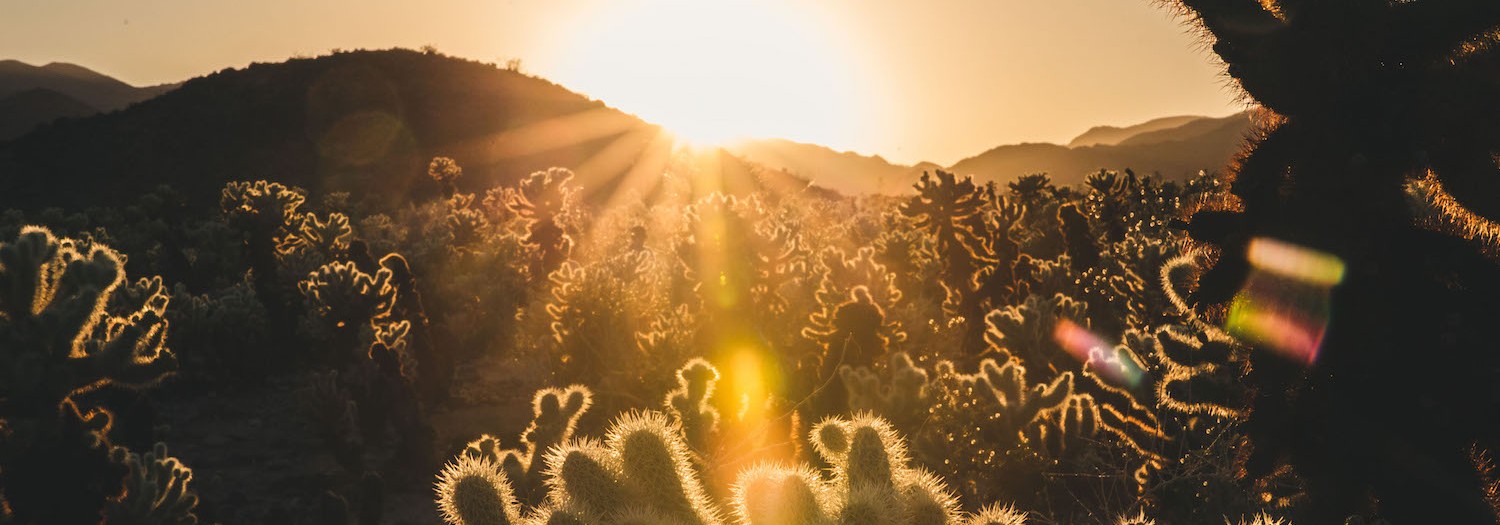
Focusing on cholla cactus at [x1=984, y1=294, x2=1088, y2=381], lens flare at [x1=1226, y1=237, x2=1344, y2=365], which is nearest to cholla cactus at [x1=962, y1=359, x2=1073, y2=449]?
cholla cactus at [x1=984, y1=294, x2=1088, y2=381]

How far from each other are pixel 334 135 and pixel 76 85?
62206 millimetres

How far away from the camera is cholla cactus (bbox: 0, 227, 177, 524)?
14.6ft

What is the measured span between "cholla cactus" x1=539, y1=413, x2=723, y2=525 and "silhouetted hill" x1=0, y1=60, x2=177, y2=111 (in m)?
99.2

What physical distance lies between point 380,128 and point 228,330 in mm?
43136

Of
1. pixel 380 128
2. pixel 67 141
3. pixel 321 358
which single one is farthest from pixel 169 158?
pixel 321 358

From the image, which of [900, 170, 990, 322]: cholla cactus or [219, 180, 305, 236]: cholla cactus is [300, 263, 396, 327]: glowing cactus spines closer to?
[900, 170, 990, 322]: cholla cactus

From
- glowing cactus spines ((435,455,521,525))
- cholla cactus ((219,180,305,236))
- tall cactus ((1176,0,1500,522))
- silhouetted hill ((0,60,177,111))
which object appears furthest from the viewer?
silhouetted hill ((0,60,177,111))

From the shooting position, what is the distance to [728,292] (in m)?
9.54

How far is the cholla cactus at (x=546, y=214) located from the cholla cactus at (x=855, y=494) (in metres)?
13.7

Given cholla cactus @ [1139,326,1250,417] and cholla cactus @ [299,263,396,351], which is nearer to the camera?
cholla cactus @ [1139,326,1250,417]

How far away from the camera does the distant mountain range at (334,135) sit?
42625 mm

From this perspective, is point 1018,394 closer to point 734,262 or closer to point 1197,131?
point 734,262

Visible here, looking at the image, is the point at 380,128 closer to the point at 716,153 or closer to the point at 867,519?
the point at 716,153

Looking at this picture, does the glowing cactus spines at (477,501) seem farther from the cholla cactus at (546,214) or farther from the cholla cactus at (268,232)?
the cholla cactus at (546,214)
